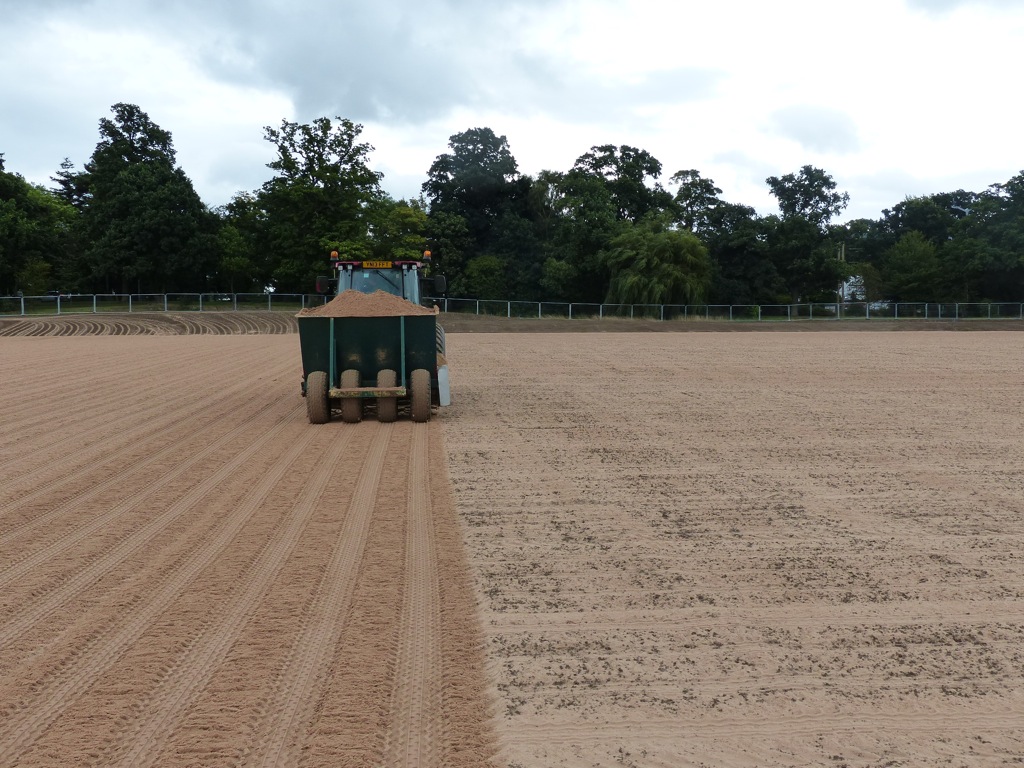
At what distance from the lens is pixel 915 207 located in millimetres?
77250

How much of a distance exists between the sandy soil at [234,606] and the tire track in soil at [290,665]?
0.04 ft

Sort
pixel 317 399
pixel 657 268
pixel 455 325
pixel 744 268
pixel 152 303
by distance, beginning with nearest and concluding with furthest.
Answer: pixel 317 399, pixel 455 325, pixel 152 303, pixel 657 268, pixel 744 268

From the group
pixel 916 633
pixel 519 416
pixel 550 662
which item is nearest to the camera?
pixel 550 662

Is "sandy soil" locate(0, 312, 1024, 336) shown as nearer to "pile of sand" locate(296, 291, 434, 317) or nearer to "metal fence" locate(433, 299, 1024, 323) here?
"metal fence" locate(433, 299, 1024, 323)

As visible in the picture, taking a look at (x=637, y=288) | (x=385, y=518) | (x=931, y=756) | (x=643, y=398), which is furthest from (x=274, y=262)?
(x=931, y=756)

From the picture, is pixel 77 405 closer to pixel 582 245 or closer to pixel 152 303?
pixel 152 303

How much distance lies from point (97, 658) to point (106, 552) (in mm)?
1851

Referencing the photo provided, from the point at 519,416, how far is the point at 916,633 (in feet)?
27.3

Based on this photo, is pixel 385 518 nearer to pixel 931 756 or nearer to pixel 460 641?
pixel 460 641

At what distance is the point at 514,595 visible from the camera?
5.09 metres

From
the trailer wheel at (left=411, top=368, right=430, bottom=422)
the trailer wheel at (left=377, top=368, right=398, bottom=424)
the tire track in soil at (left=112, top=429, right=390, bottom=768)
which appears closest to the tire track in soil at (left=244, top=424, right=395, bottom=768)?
the tire track in soil at (left=112, top=429, right=390, bottom=768)

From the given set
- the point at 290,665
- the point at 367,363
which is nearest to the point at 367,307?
the point at 367,363

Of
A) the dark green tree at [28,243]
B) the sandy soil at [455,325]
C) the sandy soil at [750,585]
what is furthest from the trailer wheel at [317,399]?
the dark green tree at [28,243]

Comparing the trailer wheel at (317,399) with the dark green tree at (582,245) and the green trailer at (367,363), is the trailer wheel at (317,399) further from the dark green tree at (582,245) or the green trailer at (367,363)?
the dark green tree at (582,245)
